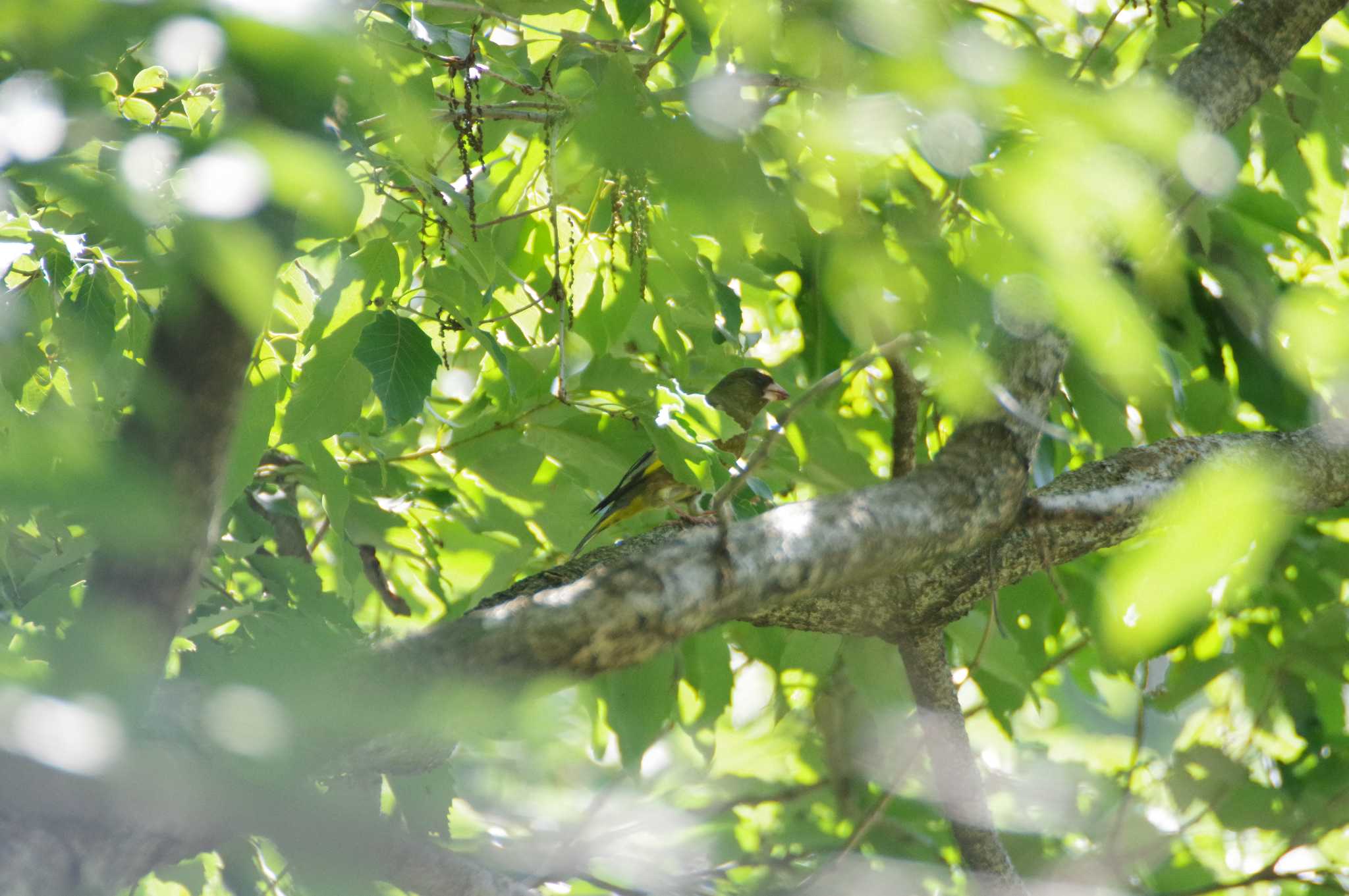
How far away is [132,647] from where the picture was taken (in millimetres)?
734

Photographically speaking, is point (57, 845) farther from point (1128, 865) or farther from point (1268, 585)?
point (1128, 865)

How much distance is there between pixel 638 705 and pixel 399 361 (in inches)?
43.9

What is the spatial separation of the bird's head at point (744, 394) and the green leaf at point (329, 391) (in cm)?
267

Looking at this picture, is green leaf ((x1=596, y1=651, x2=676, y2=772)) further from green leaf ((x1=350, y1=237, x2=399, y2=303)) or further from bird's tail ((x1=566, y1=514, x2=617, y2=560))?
green leaf ((x1=350, y1=237, x2=399, y2=303))

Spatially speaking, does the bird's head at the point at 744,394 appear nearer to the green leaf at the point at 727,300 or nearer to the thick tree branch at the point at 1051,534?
the green leaf at the point at 727,300

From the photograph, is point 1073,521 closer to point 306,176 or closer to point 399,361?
point 399,361

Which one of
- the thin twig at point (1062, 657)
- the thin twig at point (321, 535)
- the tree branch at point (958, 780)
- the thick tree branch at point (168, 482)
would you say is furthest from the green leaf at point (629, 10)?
the thin twig at point (1062, 657)

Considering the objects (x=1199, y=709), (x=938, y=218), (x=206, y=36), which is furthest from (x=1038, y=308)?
(x=1199, y=709)

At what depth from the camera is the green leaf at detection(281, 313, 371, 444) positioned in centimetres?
220

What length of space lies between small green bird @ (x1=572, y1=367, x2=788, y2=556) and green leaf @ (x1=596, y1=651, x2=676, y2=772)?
1.48ft

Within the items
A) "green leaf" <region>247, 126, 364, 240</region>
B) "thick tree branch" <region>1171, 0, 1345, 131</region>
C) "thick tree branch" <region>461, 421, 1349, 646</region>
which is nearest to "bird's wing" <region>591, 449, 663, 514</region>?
"thick tree branch" <region>461, 421, 1349, 646</region>

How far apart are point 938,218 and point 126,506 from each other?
2.13 m

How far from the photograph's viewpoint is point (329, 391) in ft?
7.38

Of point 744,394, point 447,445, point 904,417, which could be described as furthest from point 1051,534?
point 744,394
